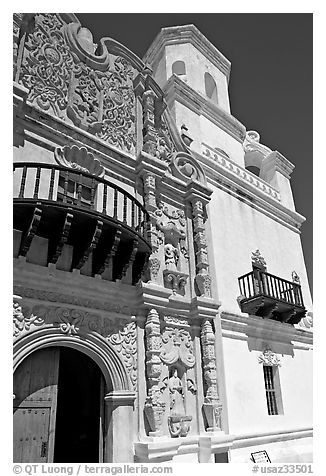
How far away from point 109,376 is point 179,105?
917 centimetres

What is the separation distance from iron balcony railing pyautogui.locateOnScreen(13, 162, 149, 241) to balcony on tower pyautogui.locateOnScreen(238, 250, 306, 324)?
388cm

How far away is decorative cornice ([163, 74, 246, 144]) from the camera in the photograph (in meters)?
12.6

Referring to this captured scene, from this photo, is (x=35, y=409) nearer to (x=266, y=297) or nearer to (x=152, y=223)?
(x=152, y=223)

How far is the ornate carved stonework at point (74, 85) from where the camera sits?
309 inches

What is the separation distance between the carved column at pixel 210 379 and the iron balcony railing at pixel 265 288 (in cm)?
236

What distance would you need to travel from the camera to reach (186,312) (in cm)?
834

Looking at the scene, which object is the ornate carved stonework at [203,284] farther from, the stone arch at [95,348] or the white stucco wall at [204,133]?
the white stucco wall at [204,133]

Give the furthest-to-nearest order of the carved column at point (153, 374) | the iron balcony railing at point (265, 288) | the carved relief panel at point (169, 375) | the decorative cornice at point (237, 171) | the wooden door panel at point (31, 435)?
the decorative cornice at point (237, 171) → the iron balcony railing at point (265, 288) → the carved relief panel at point (169, 375) → the carved column at point (153, 374) → the wooden door panel at point (31, 435)

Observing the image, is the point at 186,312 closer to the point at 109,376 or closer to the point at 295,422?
the point at 109,376

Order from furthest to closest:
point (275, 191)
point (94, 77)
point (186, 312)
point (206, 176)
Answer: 1. point (275, 191)
2. point (206, 176)
3. point (94, 77)
4. point (186, 312)

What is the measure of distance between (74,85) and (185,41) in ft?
29.0

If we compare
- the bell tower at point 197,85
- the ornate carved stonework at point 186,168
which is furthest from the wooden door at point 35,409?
the bell tower at point 197,85

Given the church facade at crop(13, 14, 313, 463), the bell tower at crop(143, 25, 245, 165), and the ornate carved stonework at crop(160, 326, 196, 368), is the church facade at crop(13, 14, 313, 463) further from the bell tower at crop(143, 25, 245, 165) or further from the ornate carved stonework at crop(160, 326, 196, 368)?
the bell tower at crop(143, 25, 245, 165)

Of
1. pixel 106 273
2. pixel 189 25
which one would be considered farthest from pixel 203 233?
pixel 189 25
